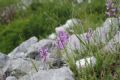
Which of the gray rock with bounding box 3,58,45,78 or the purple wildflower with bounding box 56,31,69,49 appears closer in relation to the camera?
the purple wildflower with bounding box 56,31,69,49

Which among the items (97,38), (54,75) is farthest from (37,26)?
(54,75)

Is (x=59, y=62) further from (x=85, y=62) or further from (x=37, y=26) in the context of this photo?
(x=37, y=26)

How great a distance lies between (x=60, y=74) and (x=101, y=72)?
1.35 ft

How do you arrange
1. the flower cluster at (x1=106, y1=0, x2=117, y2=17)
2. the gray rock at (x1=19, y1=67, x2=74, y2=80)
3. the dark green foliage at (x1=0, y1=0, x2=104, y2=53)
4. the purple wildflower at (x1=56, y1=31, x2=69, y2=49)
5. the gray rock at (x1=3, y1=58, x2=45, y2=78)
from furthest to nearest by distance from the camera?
the dark green foliage at (x1=0, y1=0, x2=104, y2=53)
the gray rock at (x1=3, y1=58, x2=45, y2=78)
the flower cluster at (x1=106, y1=0, x2=117, y2=17)
the purple wildflower at (x1=56, y1=31, x2=69, y2=49)
the gray rock at (x1=19, y1=67, x2=74, y2=80)

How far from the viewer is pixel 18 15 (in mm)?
10469

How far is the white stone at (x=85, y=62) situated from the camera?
4.33 m

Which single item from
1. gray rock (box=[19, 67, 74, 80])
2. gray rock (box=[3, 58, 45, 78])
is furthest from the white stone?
gray rock (box=[3, 58, 45, 78])

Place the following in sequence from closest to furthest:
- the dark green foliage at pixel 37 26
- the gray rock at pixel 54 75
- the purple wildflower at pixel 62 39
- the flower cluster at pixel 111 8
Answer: the gray rock at pixel 54 75 → the purple wildflower at pixel 62 39 → the flower cluster at pixel 111 8 → the dark green foliage at pixel 37 26

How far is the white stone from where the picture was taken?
433 cm

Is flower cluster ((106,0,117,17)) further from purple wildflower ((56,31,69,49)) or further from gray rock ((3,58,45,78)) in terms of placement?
gray rock ((3,58,45,78))

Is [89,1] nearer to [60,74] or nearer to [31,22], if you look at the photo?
[31,22]

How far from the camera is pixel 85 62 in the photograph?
14.2ft

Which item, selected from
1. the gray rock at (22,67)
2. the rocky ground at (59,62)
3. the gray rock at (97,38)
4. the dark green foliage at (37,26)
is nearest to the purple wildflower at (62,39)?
the rocky ground at (59,62)

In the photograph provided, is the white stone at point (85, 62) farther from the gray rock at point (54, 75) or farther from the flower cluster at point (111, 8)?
the flower cluster at point (111, 8)
